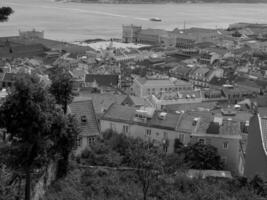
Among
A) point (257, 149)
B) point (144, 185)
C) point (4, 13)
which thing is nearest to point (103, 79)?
point (257, 149)

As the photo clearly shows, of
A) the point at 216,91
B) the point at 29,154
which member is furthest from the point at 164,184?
the point at 216,91

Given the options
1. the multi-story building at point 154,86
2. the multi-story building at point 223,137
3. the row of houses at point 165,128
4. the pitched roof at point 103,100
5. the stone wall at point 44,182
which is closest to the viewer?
the stone wall at point 44,182

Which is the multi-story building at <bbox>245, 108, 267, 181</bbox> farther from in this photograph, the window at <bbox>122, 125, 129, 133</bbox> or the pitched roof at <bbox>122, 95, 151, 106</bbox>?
the pitched roof at <bbox>122, 95, 151, 106</bbox>

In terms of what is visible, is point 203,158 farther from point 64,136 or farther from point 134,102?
point 134,102

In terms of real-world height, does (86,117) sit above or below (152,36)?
above

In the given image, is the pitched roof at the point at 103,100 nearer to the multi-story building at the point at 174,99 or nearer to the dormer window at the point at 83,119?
the multi-story building at the point at 174,99

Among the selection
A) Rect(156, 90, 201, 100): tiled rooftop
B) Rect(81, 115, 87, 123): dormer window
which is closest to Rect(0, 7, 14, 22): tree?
Rect(81, 115, 87, 123): dormer window

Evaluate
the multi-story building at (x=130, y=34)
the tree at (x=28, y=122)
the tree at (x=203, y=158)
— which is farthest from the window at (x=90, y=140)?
the multi-story building at (x=130, y=34)
